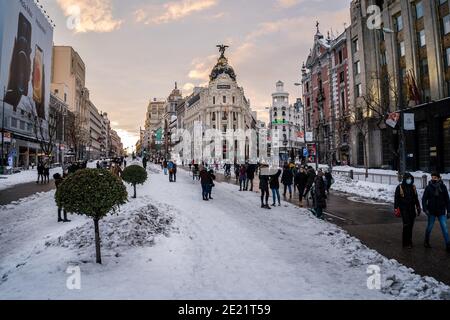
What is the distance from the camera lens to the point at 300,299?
15.9 feet

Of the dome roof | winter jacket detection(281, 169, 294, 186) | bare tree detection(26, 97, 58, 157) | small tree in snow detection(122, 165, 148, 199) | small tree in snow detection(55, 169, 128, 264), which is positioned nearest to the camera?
small tree in snow detection(55, 169, 128, 264)

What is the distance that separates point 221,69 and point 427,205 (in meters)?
96.0

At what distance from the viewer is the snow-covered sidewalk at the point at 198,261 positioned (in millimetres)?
5105

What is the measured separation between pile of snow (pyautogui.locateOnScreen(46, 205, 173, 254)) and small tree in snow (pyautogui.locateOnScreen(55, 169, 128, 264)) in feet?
4.41

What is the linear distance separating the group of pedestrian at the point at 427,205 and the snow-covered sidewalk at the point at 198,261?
1377 millimetres

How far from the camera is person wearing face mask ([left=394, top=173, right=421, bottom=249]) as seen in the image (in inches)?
305

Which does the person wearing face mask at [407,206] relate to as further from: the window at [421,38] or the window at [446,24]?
the window at [421,38]

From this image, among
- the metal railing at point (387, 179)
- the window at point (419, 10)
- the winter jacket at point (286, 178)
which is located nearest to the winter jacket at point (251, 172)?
the winter jacket at point (286, 178)

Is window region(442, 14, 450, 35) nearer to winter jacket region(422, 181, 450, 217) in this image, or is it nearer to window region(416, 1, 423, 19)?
window region(416, 1, 423, 19)

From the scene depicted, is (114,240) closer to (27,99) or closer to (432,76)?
(432,76)

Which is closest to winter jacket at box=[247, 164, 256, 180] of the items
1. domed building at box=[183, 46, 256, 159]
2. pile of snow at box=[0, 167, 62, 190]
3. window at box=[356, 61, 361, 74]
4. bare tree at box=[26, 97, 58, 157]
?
pile of snow at box=[0, 167, 62, 190]

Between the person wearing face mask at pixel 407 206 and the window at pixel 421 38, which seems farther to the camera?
the window at pixel 421 38

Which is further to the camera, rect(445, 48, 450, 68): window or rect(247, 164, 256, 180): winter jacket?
rect(445, 48, 450, 68): window

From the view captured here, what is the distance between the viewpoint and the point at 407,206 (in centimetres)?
777
